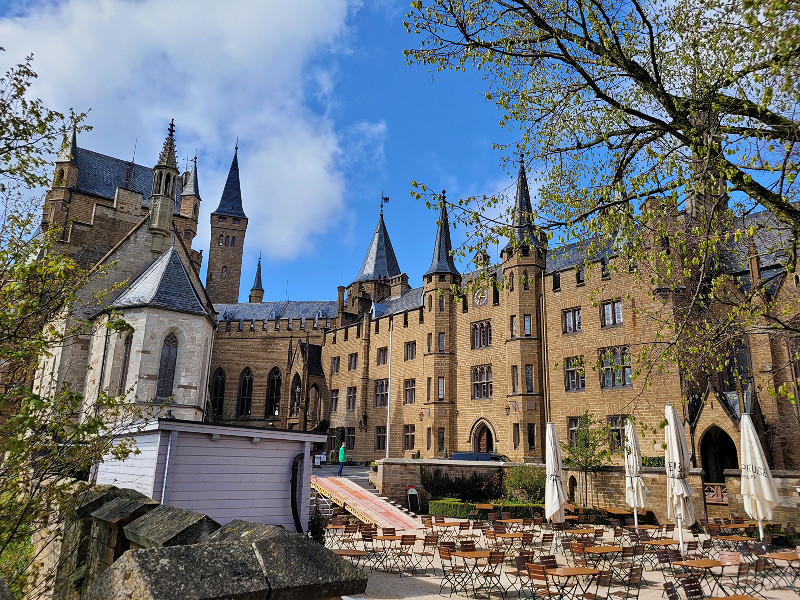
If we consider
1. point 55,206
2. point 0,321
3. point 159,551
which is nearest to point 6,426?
point 0,321

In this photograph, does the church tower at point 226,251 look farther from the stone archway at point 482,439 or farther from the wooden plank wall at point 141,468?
the wooden plank wall at point 141,468

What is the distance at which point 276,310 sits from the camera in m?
54.8

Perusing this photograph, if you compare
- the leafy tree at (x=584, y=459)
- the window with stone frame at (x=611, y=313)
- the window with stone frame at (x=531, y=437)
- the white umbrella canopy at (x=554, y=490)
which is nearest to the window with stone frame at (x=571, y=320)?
the window with stone frame at (x=611, y=313)

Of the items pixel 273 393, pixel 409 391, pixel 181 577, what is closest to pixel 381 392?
pixel 409 391

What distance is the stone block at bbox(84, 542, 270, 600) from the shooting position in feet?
7.54

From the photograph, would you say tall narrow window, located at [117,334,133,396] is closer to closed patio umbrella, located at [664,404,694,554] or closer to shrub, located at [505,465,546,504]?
shrub, located at [505,465,546,504]

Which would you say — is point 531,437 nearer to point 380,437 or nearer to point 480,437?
point 480,437

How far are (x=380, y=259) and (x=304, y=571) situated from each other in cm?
4708

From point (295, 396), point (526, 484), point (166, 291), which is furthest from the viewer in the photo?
point (295, 396)

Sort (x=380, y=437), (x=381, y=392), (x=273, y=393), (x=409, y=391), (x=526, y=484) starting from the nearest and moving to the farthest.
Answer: (x=526, y=484)
(x=409, y=391)
(x=380, y=437)
(x=381, y=392)
(x=273, y=393)

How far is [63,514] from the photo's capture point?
6109mm

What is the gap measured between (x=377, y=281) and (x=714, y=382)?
→ 2767cm

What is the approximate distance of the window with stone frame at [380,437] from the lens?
39656mm

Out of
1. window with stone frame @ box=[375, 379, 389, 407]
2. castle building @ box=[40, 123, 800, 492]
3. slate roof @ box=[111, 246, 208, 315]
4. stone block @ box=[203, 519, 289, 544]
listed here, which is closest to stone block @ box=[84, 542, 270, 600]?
stone block @ box=[203, 519, 289, 544]
